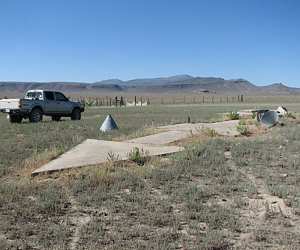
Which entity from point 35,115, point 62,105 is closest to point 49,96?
point 62,105

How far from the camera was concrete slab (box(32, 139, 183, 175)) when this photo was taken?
1038 centimetres

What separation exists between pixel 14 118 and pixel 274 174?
21.7m

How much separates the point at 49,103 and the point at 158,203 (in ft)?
77.8

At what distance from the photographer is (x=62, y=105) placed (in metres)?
31.3

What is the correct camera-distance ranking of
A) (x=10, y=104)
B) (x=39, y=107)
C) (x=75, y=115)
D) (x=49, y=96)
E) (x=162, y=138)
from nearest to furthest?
1. (x=162, y=138)
2. (x=10, y=104)
3. (x=39, y=107)
4. (x=49, y=96)
5. (x=75, y=115)

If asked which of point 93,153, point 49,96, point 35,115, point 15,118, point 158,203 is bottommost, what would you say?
point 158,203

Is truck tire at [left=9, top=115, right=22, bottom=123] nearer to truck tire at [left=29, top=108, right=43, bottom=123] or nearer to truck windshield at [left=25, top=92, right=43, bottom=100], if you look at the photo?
truck tire at [left=29, top=108, right=43, bottom=123]

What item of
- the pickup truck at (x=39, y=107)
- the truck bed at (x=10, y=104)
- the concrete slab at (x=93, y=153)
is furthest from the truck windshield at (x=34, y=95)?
the concrete slab at (x=93, y=153)

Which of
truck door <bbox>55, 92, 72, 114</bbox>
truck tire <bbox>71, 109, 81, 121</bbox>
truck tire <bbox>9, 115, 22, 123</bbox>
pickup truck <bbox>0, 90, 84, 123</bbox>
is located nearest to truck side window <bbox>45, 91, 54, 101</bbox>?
pickup truck <bbox>0, 90, 84, 123</bbox>

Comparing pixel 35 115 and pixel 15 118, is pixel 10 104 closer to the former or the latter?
pixel 15 118

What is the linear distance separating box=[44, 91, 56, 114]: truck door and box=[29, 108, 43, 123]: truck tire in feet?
1.60

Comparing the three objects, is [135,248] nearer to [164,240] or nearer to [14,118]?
[164,240]

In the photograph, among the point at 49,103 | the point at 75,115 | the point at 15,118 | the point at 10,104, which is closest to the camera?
the point at 10,104

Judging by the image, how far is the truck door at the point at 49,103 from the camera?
3023 centimetres
